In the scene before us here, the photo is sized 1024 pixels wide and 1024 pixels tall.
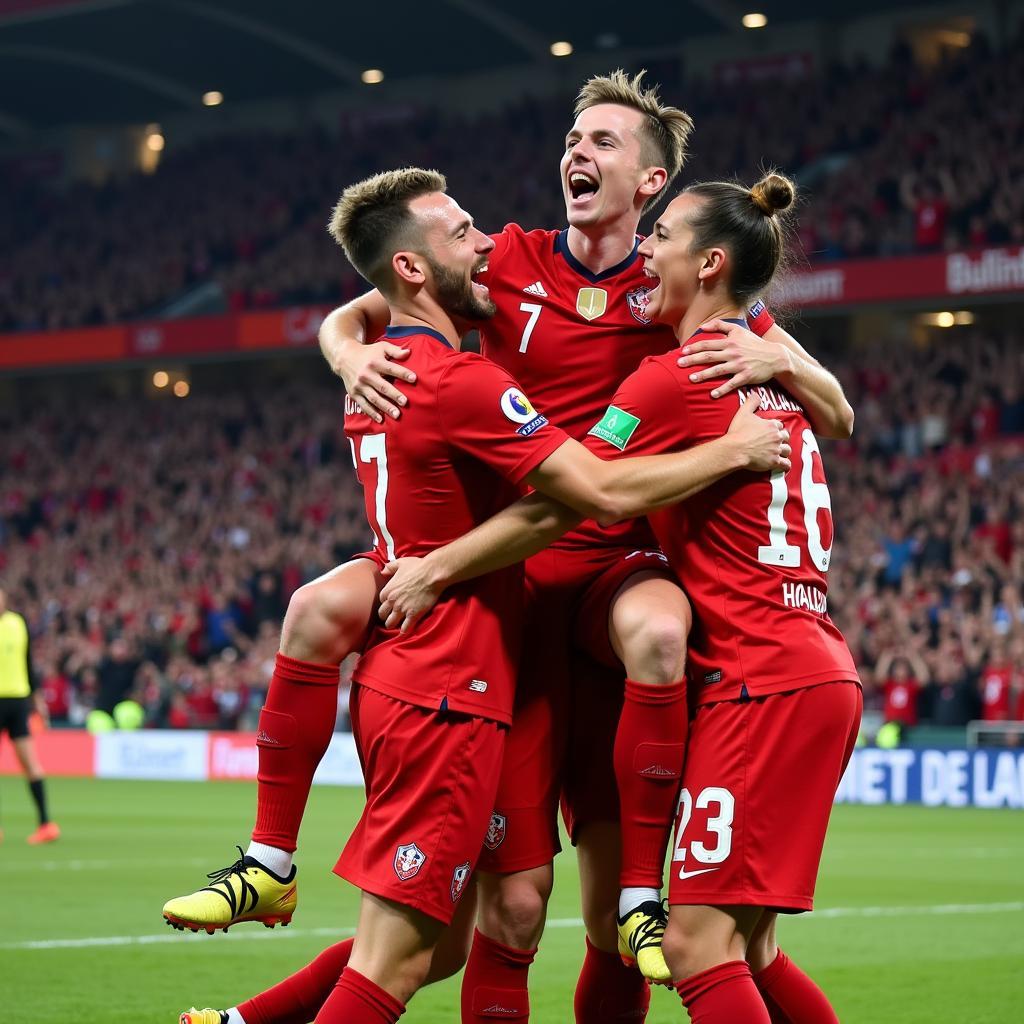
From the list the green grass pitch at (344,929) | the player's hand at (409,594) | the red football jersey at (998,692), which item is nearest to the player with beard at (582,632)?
the player's hand at (409,594)

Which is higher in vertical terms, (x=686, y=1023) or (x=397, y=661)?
(x=397, y=661)

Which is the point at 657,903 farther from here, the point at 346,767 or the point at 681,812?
the point at 346,767

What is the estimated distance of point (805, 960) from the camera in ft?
30.2

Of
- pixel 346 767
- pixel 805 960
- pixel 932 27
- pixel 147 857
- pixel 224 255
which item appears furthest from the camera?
pixel 224 255

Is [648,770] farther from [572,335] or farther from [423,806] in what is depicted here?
[572,335]

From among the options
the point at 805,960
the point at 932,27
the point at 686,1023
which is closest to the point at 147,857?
the point at 805,960

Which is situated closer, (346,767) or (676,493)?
(676,493)

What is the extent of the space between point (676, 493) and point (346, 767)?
19641 millimetres

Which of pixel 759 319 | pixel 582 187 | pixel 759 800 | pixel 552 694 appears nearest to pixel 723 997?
pixel 759 800

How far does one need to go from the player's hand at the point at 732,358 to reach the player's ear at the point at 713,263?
0.13 m

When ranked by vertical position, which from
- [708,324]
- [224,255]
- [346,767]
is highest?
[224,255]

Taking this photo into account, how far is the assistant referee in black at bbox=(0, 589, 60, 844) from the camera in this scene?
15.2 metres

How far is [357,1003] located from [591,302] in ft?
7.19

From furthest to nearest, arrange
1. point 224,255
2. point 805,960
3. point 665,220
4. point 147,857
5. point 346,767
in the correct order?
point 224,255, point 346,767, point 147,857, point 805,960, point 665,220
